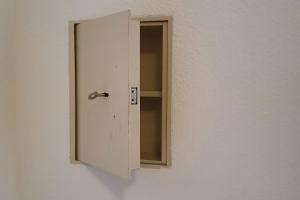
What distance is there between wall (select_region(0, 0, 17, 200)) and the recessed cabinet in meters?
0.20

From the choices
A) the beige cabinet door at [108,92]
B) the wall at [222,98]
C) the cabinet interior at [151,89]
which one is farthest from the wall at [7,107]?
the cabinet interior at [151,89]

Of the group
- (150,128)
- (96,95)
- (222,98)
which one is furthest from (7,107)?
(222,98)

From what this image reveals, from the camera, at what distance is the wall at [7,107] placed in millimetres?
759

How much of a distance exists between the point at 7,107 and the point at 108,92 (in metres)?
0.36

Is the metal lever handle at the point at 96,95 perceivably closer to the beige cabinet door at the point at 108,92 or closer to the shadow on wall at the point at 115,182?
the beige cabinet door at the point at 108,92

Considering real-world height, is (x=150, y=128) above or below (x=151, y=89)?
below

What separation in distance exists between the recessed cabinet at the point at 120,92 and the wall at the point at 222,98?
4cm

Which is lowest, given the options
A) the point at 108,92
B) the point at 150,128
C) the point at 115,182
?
the point at 115,182

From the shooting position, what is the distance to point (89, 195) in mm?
773

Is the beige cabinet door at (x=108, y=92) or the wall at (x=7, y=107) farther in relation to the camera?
the wall at (x=7, y=107)

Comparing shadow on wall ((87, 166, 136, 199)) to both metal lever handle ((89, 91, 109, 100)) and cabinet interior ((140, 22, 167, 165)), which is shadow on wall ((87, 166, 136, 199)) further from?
metal lever handle ((89, 91, 109, 100))

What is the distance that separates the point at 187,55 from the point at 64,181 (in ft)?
1.71

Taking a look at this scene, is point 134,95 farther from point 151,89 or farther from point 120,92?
point 151,89

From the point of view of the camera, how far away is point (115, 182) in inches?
29.6
